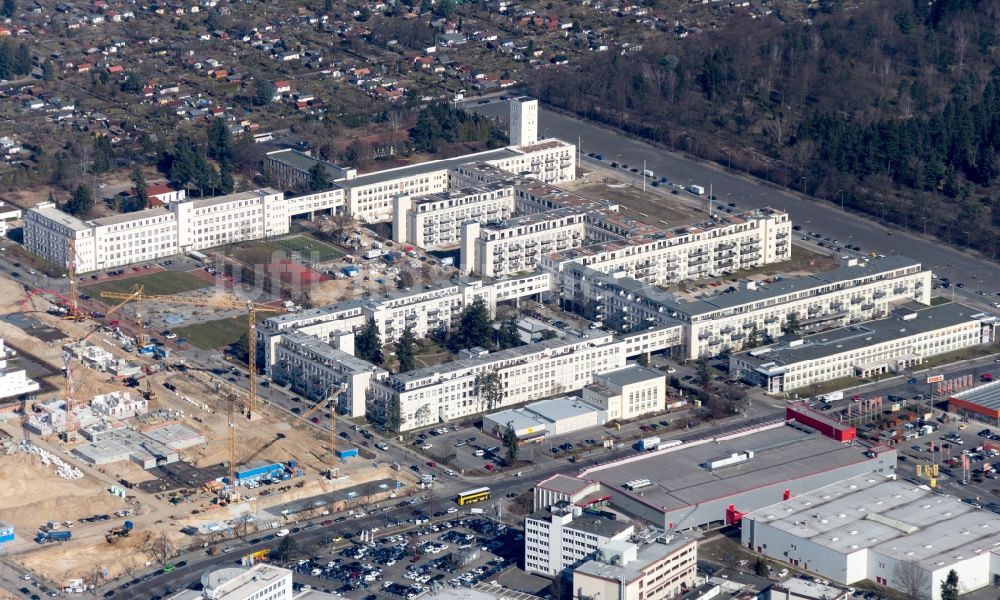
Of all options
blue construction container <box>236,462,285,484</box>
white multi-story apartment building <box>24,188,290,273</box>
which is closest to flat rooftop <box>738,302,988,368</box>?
blue construction container <box>236,462,285,484</box>

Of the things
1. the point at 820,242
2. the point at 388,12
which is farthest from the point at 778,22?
the point at 820,242

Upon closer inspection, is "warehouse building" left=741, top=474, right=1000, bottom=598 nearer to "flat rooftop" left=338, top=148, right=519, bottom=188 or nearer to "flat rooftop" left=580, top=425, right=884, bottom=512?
"flat rooftop" left=580, top=425, right=884, bottom=512

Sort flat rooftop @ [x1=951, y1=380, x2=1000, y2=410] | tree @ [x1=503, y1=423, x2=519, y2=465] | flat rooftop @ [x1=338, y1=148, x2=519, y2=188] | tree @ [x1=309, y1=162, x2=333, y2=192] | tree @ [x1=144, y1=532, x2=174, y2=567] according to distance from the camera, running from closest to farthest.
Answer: tree @ [x1=144, y1=532, x2=174, y2=567]
tree @ [x1=503, y1=423, x2=519, y2=465]
flat rooftop @ [x1=951, y1=380, x2=1000, y2=410]
tree @ [x1=309, y1=162, x2=333, y2=192]
flat rooftop @ [x1=338, y1=148, x2=519, y2=188]

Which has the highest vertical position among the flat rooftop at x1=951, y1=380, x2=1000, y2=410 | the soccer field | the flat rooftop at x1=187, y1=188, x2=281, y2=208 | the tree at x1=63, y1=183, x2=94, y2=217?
the flat rooftop at x1=187, y1=188, x2=281, y2=208

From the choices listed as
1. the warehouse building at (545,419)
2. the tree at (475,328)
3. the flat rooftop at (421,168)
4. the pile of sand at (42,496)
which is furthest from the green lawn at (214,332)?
the flat rooftop at (421,168)

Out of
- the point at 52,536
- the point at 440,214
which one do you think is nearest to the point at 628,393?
the point at 440,214
